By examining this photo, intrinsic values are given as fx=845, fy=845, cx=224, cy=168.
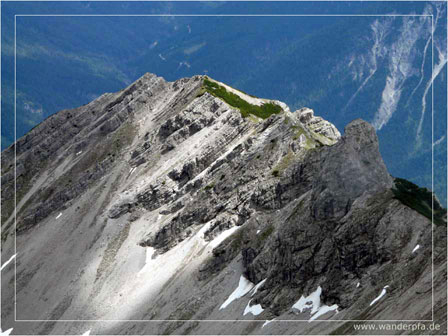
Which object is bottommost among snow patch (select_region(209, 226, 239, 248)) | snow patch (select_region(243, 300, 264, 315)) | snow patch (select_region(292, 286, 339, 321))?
A: snow patch (select_region(292, 286, 339, 321))

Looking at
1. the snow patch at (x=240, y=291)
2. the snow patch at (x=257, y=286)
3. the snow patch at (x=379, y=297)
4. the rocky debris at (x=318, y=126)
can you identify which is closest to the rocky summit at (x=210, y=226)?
the snow patch at (x=240, y=291)

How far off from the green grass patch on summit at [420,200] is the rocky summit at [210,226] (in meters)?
0.32

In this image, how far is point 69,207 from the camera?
165 m

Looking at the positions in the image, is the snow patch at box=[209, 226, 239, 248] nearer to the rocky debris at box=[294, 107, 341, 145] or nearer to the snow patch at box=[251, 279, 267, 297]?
the snow patch at box=[251, 279, 267, 297]

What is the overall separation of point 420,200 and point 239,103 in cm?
7041

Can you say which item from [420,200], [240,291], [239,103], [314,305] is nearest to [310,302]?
[314,305]

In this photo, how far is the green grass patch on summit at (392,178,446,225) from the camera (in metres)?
99.3

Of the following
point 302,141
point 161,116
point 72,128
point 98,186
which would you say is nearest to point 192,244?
point 302,141

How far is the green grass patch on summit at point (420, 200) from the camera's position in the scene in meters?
99.3

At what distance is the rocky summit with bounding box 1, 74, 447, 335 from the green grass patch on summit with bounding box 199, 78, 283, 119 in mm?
573

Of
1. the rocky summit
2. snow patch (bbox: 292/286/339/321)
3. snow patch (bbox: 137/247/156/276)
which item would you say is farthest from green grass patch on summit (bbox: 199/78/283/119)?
snow patch (bbox: 292/286/339/321)

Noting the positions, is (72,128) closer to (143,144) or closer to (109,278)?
(143,144)

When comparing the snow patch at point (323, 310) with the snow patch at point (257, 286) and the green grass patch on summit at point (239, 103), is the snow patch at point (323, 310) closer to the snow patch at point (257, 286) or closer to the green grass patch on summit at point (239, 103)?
the snow patch at point (257, 286)

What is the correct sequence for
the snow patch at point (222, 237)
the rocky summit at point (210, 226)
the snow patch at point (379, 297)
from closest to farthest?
1. the snow patch at point (379, 297)
2. the rocky summit at point (210, 226)
3. the snow patch at point (222, 237)
